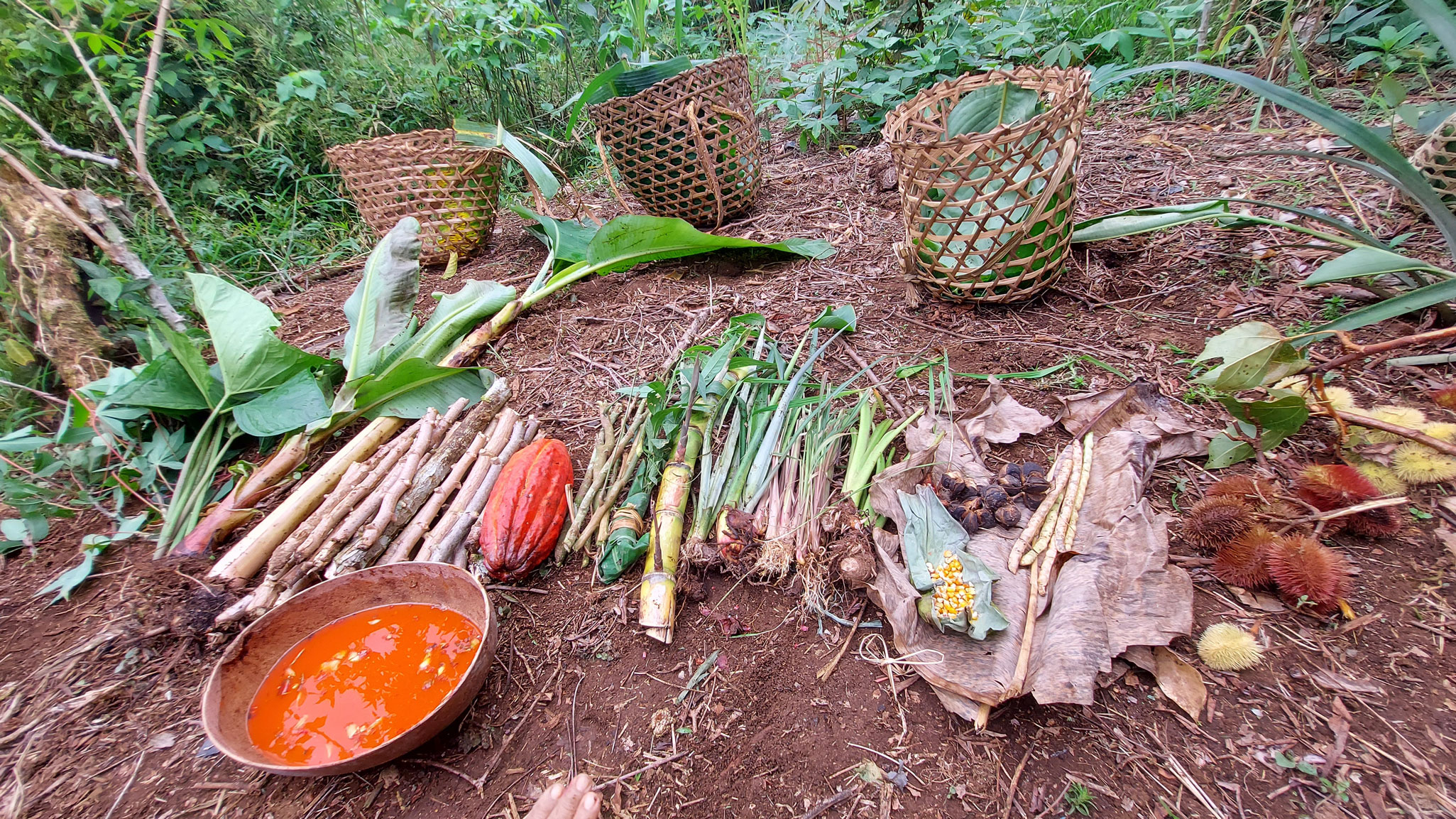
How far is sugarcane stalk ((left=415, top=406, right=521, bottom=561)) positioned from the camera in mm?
1773

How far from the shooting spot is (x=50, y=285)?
2402 mm

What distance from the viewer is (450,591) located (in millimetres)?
1536

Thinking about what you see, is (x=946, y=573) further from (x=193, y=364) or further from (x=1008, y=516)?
(x=193, y=364)

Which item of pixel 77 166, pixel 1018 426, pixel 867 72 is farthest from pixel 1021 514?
pixel 77 166

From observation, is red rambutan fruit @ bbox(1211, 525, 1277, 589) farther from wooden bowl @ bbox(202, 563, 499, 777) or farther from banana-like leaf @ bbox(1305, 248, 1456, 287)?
wooden bowl @ bbox(202, 563, 499, 777)

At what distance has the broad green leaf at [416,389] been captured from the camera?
222 cm

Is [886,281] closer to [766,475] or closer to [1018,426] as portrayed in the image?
[1018,426]

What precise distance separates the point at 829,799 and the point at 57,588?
2390mm

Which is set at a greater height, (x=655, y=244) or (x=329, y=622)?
(x=655, y=244)

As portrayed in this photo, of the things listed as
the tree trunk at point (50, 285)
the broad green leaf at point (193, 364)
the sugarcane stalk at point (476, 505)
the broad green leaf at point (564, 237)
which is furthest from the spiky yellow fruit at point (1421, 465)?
the tree trunk at point (50, 285)

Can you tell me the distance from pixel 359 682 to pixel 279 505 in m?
0.93

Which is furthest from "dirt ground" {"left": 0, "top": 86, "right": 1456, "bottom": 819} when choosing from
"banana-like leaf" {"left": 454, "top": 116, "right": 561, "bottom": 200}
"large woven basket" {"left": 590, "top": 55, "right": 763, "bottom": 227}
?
"large woven basket" {"left": 590, "top": 55, "right": 763, "bottom": 227}

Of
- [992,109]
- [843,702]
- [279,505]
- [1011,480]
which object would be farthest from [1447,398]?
[279,505]

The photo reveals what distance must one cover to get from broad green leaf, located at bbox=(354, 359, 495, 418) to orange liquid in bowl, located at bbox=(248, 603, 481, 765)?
0.93 metres
